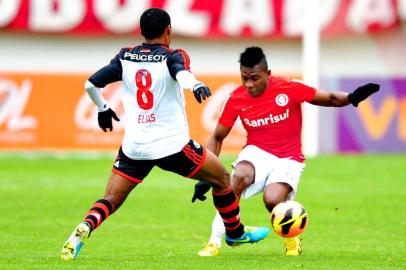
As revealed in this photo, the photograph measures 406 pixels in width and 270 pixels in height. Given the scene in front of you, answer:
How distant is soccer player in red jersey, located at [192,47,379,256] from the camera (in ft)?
40.2

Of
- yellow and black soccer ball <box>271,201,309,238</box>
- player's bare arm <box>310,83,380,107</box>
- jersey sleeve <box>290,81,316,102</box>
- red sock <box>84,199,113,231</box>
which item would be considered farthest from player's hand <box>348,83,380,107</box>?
red sock <box>84,199,113,231</box>

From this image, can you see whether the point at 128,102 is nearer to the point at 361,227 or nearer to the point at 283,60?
the point at 361,227

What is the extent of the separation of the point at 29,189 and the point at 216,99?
850cm

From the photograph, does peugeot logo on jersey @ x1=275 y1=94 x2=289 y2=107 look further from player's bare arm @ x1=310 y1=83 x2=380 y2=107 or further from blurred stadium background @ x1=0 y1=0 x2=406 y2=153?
blurred stadium background @ x1=0 y1=0 x2=406 y2=153

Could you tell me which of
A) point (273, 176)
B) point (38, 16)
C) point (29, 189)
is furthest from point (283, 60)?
point (273, 176)

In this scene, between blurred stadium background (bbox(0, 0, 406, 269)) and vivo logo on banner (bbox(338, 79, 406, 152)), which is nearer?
blurred stadium background (bbox(0, 0, 406, 269))

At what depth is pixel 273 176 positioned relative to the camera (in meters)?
12.4

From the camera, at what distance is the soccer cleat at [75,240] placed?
35.3ft

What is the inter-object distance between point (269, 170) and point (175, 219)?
4.79 m

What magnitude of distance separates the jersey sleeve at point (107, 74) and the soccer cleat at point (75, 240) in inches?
52.9

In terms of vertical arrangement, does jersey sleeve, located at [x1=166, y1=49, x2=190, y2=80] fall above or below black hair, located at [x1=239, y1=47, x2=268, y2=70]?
above

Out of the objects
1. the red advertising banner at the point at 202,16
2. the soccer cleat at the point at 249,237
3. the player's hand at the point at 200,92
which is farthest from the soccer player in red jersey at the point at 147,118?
the red advertising banner at the point at 202,16

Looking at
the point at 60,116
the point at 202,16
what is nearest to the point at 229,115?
the point at 60,116

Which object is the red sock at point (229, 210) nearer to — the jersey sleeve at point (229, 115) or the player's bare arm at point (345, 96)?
the jersey sleeve at point (229, 115)
